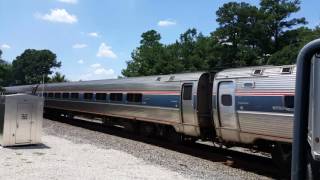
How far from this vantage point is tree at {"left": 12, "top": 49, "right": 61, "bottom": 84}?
117 meters

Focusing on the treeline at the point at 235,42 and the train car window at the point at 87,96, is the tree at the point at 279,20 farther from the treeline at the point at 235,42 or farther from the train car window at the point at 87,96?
the train car window at the point at 87,96

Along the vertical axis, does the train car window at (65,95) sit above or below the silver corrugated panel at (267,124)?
above

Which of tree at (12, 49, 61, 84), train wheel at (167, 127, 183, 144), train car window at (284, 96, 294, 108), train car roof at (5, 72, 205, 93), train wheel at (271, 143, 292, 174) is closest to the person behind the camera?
train car window at (284, 96, 294, 108)

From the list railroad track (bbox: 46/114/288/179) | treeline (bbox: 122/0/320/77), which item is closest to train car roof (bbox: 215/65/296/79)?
railroad track (bbox: 46/114/288/179)

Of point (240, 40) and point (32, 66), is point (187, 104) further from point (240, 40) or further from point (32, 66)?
point (32, 66)

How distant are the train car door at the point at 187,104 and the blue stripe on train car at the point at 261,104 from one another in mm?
3051

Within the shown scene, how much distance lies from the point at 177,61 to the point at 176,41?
6.44 meters

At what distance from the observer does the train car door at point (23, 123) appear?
1595 cm

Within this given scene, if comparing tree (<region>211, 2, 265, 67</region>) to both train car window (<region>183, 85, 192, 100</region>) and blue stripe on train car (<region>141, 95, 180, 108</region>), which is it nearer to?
blue stripe on train car (<region>141, 95, 180, 108</region>)

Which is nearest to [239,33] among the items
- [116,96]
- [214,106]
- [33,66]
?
[116,96]

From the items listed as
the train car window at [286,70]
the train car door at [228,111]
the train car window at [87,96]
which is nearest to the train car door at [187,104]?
the train car door at [228,111]

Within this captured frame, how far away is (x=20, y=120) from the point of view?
16203mm

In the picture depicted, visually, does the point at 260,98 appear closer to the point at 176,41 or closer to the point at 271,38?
the point at 271,38

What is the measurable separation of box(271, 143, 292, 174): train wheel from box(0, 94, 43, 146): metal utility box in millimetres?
8171
